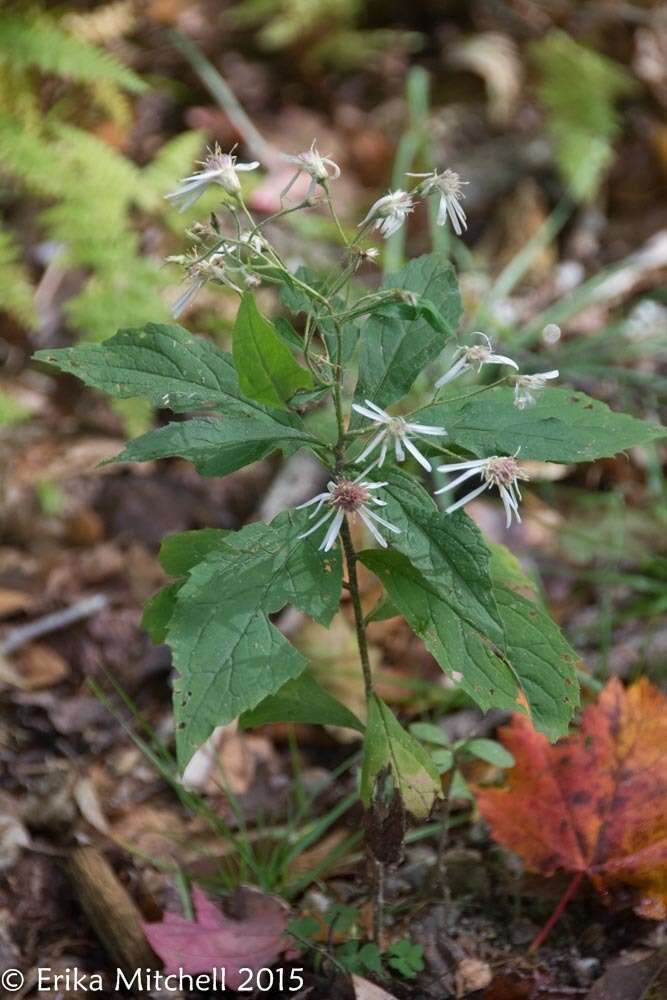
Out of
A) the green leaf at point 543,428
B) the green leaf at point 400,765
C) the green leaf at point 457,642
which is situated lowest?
the green leaf at point 400,765

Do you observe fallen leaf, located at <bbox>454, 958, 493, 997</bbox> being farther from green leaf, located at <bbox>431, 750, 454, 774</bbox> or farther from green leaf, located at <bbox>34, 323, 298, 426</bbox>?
green leaf, located at <bbox>34, 323, 298, 426</bbox>

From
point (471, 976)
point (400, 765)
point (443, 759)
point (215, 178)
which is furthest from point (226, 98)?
point (471, 976)

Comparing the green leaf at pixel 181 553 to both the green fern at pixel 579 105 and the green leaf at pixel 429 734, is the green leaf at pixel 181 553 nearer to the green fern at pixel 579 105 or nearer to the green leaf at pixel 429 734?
the green leaf at pixel 429 734

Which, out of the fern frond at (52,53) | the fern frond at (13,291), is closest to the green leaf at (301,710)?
the fern frond at (13,291)

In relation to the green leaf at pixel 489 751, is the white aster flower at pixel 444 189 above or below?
above

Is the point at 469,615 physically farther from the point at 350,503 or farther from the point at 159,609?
the point at 159,609

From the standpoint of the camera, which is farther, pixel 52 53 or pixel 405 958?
pixel 52 53

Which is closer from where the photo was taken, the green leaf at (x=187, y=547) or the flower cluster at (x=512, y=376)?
the flower cluster at (x=512, y=376)

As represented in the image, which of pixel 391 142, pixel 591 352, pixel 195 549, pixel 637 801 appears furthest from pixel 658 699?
pixel 391 142
